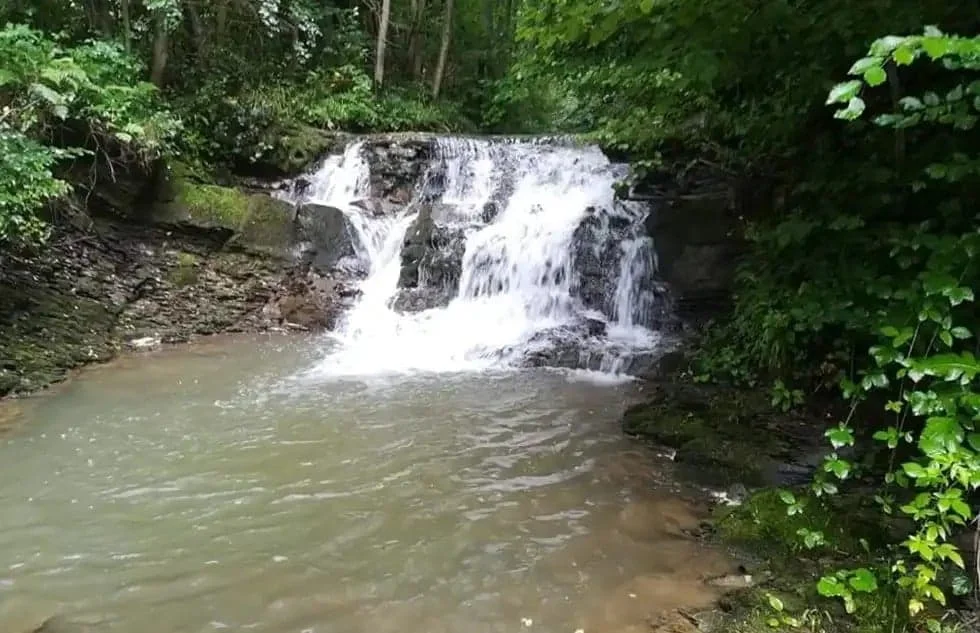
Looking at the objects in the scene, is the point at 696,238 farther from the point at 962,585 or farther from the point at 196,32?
the point at 196,32

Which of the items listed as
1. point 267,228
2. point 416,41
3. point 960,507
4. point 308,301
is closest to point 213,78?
point 267,228

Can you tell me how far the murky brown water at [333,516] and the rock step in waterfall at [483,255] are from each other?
1.72 metres

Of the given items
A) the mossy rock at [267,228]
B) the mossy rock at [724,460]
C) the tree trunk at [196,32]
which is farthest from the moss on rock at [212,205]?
the mossy rock at [724,460]

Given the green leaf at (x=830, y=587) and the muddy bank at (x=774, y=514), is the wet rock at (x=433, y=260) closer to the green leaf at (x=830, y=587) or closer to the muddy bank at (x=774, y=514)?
the muddy bank at (x=774, y=514)

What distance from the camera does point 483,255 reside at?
9.81m

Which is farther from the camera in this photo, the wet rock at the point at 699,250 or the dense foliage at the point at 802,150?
the wet rock at the point at 699,250

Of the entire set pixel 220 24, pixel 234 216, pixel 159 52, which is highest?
pixel 220 24

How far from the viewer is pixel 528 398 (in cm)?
649

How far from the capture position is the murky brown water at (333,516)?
10.4ft

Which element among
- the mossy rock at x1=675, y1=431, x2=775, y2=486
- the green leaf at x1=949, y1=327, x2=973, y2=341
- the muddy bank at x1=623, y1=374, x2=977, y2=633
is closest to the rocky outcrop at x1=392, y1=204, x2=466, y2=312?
the muddy bank at x1=623, y1=374, x2=977, y2=633

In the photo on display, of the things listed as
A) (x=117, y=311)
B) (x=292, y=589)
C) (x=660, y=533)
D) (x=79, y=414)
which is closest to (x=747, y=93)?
(x=660, y=533)

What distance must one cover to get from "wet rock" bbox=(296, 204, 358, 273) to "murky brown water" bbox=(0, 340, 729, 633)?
3.89 meters

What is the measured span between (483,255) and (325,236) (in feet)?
7.92

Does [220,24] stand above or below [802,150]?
above
